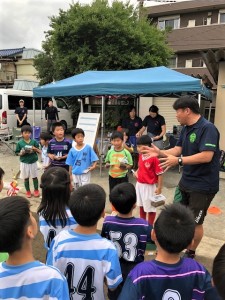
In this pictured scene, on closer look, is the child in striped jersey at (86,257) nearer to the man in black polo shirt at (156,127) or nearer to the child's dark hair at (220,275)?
the child's dark hair at (220,275)

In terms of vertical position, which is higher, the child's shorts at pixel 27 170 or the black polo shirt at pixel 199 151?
the black polo shirt at pixel 199 151

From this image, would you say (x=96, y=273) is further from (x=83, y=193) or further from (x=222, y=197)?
(x=222, y=197)

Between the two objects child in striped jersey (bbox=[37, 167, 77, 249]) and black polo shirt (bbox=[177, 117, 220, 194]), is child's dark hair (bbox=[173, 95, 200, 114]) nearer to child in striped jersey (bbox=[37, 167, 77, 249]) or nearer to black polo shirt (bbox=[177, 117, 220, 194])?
black polo shirt (bbox=[177, 117, 220, 194])

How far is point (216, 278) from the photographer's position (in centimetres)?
93

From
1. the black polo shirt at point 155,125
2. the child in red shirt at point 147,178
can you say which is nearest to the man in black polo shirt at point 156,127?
the black polo shirt at point 155,125

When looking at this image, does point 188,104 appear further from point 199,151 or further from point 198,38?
point 198,38

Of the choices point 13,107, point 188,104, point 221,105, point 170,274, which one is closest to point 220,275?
point 170,274

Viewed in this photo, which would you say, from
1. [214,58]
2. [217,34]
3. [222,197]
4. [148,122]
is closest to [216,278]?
[222,197]

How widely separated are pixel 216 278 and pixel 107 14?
14.5m

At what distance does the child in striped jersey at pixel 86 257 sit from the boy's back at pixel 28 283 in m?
0.37

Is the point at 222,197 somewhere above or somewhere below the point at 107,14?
below

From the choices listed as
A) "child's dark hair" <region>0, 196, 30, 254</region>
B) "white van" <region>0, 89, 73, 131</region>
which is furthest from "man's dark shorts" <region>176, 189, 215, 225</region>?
"white van" <region>0, 89, 73, 131</region>

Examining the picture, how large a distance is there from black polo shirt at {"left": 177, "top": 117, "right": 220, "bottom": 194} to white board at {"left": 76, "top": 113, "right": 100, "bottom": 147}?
4.28 metres

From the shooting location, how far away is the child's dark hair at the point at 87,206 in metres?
1.71
